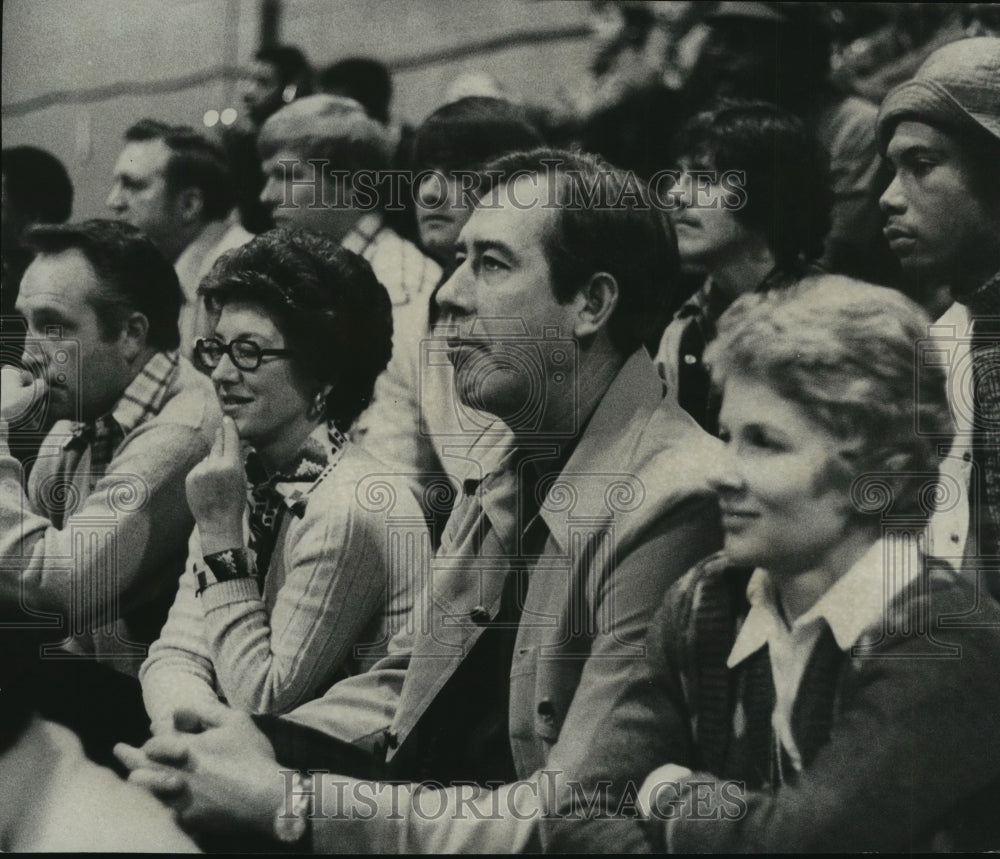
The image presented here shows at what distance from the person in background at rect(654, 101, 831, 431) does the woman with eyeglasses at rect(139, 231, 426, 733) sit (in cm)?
93

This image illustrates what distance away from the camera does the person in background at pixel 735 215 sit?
4.23m

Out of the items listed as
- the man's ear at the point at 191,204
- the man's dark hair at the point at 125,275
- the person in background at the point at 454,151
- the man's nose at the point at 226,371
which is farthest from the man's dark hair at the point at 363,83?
the man's nose at the point at 226,371

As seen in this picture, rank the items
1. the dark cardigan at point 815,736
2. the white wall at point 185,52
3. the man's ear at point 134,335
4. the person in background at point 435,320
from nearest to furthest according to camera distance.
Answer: the dark cardigan at point 815,736, the person in background at point 435,320, the white wall at point 185,52, the man's ear at point 134,335

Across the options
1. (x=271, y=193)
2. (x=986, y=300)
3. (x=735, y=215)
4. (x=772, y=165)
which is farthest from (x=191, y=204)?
(x=986, y=300)

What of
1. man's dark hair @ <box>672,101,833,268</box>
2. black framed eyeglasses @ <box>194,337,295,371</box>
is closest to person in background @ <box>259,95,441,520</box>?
black framed eyeglasses @ <box>194,337,295,371</box>

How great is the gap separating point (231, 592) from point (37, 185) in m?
1.53

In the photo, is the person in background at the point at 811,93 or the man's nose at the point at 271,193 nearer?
the person in background at the point at 811,93

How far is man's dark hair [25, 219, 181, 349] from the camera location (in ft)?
14.8

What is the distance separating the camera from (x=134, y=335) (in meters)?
4.52

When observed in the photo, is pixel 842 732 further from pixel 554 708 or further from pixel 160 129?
pixel 160 129

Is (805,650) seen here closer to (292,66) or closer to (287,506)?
(287,506)

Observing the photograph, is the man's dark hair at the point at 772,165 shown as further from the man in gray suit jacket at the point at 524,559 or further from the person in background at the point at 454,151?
the person in background at the point at 454,151

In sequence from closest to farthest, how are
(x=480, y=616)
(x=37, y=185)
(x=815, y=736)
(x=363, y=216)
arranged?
(x=815, y=736) < (x=480, y=616) < (x=363, y=216) < (x=37, y=185)

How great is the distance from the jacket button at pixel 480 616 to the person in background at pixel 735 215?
0.86 m
